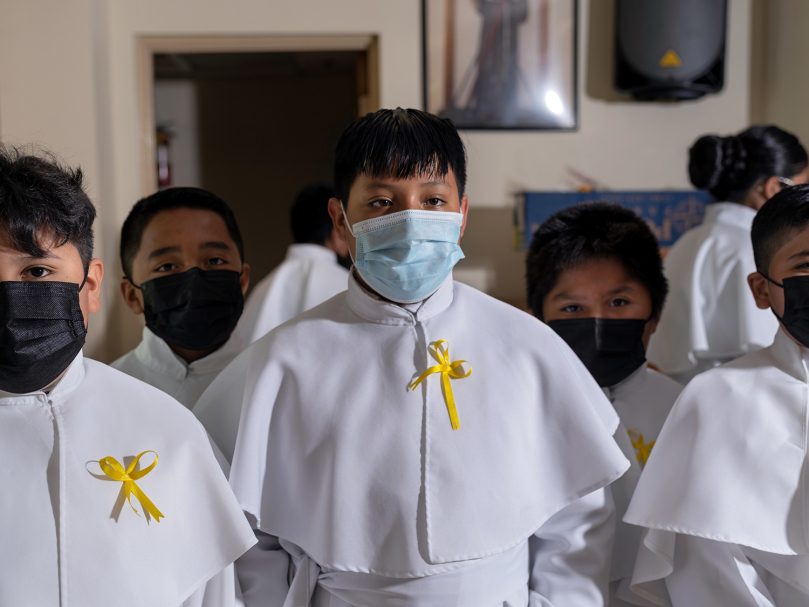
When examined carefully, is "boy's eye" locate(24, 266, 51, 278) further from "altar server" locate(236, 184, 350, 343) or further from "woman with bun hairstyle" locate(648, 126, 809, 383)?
"woman with bun hairstyle" locate(648, 126, 809, 383)

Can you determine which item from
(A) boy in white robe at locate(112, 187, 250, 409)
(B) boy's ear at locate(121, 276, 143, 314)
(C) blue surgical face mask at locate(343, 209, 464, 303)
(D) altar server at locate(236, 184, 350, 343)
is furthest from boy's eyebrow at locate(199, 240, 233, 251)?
(D) altar server at locate(236, 184, 350, 343)

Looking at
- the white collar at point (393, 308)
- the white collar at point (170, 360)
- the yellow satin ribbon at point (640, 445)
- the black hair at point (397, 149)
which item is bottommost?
the yellow satin ribbon at point (640, 445)

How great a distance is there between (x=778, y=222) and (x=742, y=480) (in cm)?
52

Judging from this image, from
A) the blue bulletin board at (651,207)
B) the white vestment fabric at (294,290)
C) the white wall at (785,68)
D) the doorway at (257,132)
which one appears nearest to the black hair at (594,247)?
the white vestment fabric at (294,290)

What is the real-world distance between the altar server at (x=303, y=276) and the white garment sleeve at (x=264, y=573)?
1.99m

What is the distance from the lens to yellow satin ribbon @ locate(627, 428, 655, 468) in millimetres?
1930

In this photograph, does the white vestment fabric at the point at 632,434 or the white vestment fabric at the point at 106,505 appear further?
the white vestment fabric at the point at 632,434

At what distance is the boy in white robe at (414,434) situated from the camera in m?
1.48

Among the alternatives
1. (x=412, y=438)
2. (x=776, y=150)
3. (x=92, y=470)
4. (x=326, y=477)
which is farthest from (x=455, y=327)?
(x=776, y=150)

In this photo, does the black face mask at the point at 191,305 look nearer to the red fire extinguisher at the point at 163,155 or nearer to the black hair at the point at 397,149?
the black hair at the point at 397,149

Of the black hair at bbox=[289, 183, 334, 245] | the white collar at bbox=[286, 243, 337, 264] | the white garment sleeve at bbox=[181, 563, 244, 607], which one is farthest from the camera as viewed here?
the black hair at bbox=[289, 183, 334, 245]

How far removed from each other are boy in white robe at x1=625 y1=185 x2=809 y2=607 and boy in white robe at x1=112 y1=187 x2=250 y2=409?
3.41 ft

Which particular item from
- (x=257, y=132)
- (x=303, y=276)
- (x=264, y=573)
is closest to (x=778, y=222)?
(x=264, y=573)

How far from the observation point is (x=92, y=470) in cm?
135
